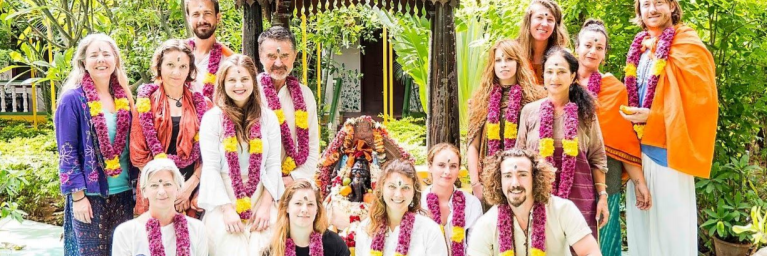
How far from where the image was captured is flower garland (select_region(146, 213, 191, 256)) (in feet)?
13.0

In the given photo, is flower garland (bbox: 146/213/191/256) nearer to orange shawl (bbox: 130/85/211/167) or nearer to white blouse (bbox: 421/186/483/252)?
orange shawl (bbox: 130/85/211/167)

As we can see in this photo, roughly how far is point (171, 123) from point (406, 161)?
1.39 m

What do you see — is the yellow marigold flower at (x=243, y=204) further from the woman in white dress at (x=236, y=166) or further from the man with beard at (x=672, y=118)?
the man with beard at (x=672, y=118)

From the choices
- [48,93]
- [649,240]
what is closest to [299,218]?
[649,240]

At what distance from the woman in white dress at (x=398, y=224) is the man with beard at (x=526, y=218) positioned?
0.89ft

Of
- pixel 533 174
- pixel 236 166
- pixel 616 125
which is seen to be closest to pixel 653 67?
pixel 616 125

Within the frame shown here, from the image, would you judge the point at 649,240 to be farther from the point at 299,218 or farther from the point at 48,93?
the point at 48,93

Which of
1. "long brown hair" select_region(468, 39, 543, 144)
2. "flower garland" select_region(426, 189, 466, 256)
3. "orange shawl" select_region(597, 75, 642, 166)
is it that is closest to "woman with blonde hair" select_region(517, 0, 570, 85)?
"long brown hair" select_region(468, 39, 543, 144)

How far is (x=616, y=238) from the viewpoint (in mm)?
5199

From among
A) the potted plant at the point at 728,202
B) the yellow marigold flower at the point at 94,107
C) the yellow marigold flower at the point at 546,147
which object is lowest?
the potted plant at the point at 728,202

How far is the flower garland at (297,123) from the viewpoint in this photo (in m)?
4.76

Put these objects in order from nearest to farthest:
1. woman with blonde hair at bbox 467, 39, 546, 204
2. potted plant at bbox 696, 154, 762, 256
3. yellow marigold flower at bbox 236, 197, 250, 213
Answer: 1. yellow marigold flower at bbox 236, 197, 250, 213
2. woman with blonde hair at bbox 467, 39, 546, 204
3. potted plant at bbox 696, 154, 762, 256

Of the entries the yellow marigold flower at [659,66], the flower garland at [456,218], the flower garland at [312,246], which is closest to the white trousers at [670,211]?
the yellow marigold flower at [659,66]

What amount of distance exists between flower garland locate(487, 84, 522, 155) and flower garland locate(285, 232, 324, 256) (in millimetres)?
1250
